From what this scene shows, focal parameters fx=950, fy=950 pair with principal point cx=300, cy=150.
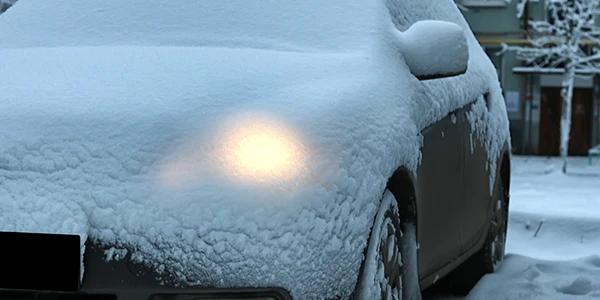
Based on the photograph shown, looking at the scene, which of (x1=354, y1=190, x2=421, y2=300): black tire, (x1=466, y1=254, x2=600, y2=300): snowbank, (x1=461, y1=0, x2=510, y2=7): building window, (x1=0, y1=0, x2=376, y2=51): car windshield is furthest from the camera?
(x1=461, y1=0, x2=510, y2=7): building window

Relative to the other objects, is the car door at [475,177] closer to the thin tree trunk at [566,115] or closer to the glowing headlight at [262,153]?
the glowing headlight at [262,153]

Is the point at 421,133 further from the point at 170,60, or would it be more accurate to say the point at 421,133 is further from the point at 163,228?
the point at 163,228

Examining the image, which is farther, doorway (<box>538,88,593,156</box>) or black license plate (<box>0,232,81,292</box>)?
doorway (<box>538,88,593,156</box>)

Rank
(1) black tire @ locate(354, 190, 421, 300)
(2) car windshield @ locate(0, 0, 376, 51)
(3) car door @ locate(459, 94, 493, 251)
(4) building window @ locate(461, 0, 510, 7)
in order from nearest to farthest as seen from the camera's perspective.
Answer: (1) black tire @ locate(354, 190, 421, 300) → (2) car windshield @ locate(0, 0, 376, 51) → (3) car door @ locate(459, 94, 493, 251) → (4) building window @ locate(461, 0, 510, 7)

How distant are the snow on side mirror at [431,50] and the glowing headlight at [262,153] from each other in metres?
0.92

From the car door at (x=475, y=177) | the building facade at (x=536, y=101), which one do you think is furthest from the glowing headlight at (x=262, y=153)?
the building facade at (x=536, y=101)

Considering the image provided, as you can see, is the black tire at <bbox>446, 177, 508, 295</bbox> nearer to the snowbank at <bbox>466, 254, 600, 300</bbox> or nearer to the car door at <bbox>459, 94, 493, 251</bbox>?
the snowbank at <bbox>466, 254, 600, 300</bbox>

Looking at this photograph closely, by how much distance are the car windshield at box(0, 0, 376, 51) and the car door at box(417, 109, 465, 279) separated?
44 centimetres

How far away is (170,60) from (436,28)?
89 centimetres

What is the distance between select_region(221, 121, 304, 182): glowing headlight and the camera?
2.07m

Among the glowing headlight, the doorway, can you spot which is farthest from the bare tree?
the glowing headlight

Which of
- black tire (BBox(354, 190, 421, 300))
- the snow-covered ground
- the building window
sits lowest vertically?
the building window

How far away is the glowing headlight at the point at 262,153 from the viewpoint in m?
2.07

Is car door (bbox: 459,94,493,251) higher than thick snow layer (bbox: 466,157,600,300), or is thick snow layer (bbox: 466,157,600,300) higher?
car door (bbox: 459,94,493,251)
